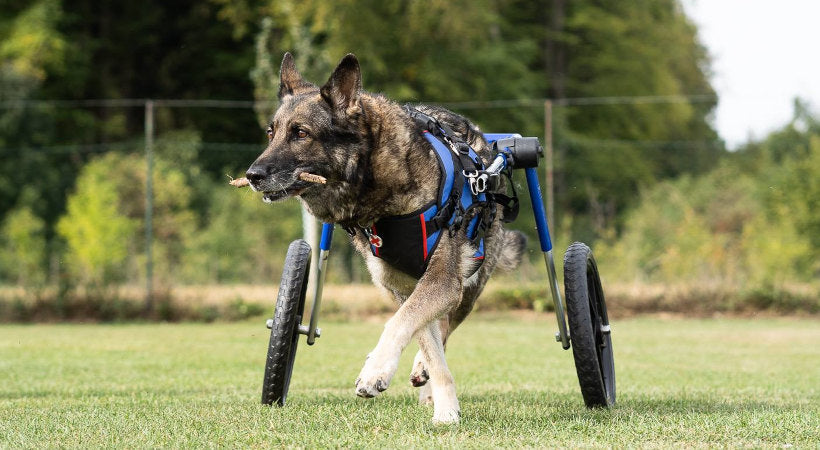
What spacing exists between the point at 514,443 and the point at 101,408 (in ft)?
9.40

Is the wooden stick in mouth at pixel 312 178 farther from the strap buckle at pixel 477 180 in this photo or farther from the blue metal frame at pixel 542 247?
the blue metal frame at pixel 542 247

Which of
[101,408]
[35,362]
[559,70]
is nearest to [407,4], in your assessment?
[559,70]

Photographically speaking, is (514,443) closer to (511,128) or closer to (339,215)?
(339,215)

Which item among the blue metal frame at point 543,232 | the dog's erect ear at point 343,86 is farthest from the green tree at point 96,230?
the dog's erect ear at point 343,86

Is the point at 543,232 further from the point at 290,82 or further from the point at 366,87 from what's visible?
the point at 366,87

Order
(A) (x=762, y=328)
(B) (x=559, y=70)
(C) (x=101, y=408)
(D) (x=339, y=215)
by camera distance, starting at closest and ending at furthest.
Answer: (D) (x=339, y=215) < (C) (x=101, y=408) < (A) (x=762, y=328) < (B) (x=559, y=70)

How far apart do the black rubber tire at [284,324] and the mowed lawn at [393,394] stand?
174 mm

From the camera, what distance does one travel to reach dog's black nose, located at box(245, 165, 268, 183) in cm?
481

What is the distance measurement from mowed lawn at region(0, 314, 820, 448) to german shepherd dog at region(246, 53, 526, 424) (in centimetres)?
50

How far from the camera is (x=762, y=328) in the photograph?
16531 millimetres

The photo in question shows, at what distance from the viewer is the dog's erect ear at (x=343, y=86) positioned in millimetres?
5164


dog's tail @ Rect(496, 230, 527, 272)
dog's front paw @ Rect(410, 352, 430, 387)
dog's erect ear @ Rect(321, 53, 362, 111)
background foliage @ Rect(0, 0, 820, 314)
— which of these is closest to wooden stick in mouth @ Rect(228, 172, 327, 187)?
dog's erect ear @ Rect(321, 53, 362, 111)

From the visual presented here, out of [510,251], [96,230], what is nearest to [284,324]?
[510,251]

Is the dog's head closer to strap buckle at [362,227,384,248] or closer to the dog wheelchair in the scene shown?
strap buckle at [362,227,384,248]
